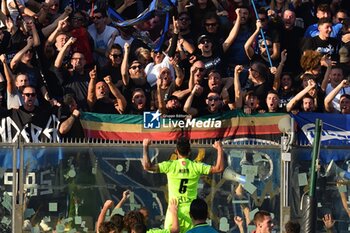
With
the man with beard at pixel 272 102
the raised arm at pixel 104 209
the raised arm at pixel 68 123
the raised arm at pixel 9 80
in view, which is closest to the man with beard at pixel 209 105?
the man with beard at pixel 272 102

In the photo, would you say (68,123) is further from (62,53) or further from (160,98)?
(62,53)

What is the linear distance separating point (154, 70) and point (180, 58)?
1.63ft

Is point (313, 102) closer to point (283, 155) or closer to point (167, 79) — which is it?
point (167, 79)

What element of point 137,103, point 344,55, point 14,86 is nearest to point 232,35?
point 344,55

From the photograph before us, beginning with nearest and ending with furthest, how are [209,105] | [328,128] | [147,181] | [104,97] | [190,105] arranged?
[147,181] < [328,128] < [190,105] < [209,105] < [104,97]

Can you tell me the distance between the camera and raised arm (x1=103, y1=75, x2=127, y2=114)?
859 inches

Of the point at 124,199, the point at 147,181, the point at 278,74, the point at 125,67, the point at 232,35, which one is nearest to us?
the point at 124,199

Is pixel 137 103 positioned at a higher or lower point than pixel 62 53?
lower

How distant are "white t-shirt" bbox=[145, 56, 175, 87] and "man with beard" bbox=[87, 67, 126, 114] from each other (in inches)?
39.2

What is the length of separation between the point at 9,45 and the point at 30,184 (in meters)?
4.98

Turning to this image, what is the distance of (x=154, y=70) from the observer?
23.2m

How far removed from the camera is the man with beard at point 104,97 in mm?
21856

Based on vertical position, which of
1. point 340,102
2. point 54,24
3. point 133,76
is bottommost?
point 340,102

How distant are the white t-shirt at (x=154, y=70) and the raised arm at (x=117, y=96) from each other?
0.97 meters
